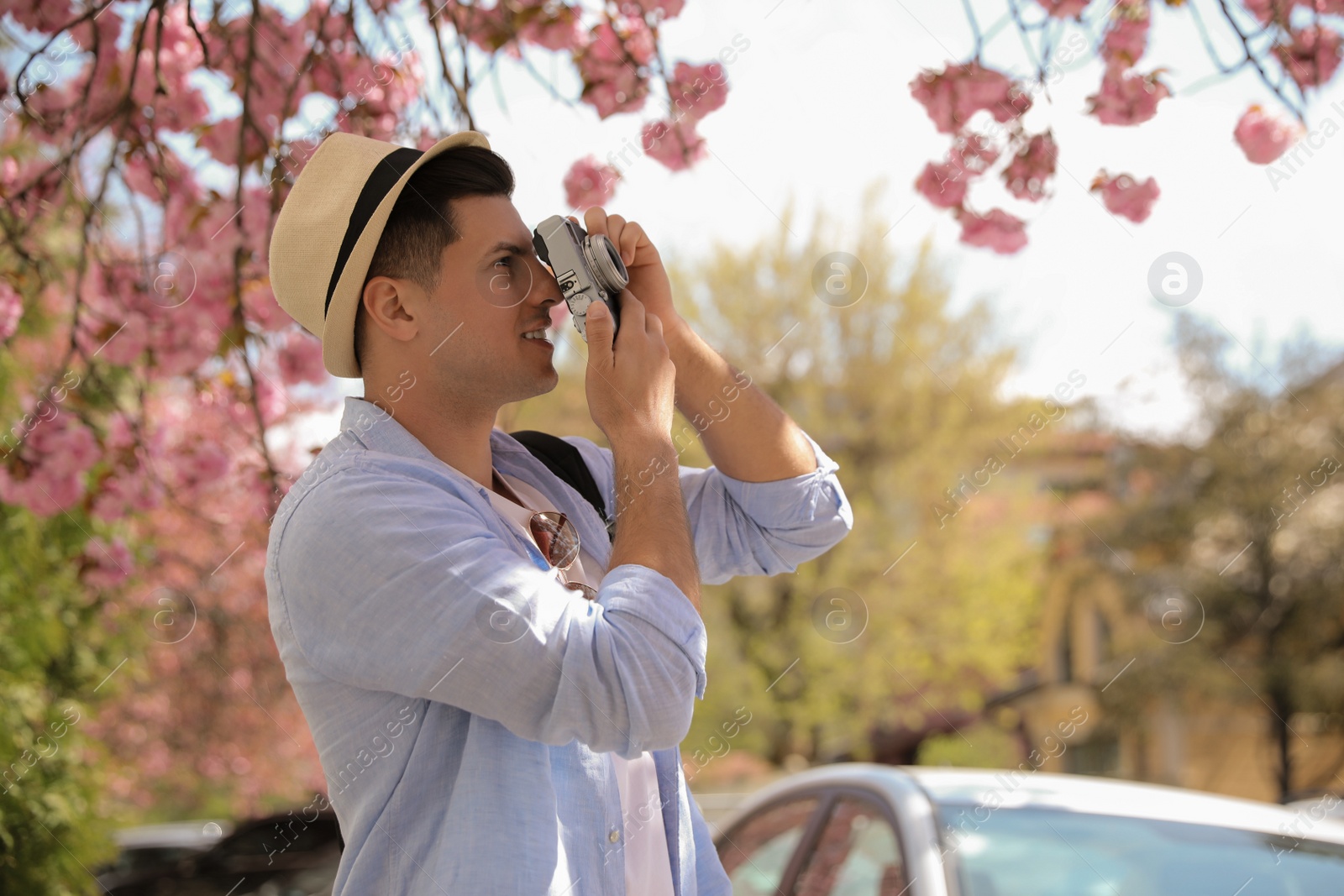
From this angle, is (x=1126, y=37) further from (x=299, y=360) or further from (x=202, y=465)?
(x=202, y=465)

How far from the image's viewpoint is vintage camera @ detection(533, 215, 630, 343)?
4.87 ft

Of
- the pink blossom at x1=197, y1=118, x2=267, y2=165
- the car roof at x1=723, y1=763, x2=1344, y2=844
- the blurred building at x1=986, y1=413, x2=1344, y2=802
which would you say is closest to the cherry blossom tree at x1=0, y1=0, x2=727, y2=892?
the pink blossom at x1=197, y1=118, x2=267, y2=165

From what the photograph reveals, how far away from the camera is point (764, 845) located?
3.22m

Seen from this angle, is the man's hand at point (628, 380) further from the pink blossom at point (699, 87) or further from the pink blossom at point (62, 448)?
the pink blossom at point (62, 448)

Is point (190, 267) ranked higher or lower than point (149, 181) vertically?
lower

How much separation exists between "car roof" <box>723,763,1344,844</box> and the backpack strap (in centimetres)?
133

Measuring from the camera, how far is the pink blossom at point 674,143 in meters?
3.31

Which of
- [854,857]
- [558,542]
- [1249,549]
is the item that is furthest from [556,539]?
[1249,549]

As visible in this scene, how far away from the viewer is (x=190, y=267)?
3.62 m

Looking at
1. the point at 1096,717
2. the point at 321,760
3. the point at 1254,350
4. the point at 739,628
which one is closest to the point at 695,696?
the point at 321,760

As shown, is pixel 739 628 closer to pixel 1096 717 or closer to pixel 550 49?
pixel 1096 717

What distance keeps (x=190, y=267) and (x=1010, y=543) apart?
14785mm

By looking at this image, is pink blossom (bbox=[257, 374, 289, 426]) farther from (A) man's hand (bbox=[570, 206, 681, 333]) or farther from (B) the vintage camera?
(B) the vintage camera

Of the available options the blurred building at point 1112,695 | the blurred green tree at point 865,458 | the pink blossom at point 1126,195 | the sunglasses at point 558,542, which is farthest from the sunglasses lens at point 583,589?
the blurred building at point 1112,695
